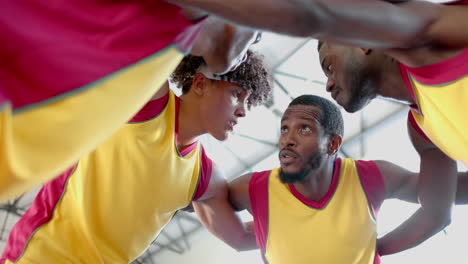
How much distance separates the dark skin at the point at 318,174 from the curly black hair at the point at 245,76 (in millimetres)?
238

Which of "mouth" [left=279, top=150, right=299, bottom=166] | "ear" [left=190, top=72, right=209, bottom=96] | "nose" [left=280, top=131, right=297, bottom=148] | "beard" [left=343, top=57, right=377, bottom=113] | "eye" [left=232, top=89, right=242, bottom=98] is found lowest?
"mouth" [left=279, top=150, right=299, bottom=166]

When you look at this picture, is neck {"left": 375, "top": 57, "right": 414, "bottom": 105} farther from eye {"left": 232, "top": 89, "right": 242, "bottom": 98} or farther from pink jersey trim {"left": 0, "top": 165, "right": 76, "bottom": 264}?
pink jersey trim {"left": 0, "top": 165, "right": 76, "bottom": 264}

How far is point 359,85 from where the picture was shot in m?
2.80

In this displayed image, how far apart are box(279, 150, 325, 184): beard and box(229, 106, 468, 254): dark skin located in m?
0.02

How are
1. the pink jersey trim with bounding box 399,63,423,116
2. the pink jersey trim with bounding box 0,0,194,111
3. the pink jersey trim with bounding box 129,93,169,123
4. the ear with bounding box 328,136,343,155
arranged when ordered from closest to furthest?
the pink jersey trim with bounding box 0,0,194,111
the pink jersey trim with bounding box 399,63,423,116
the pink jersey trim with bounding box 129,93,169,123
the ear with bounding box 328,136,343,155

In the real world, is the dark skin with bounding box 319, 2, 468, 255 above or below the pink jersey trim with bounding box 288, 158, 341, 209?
above

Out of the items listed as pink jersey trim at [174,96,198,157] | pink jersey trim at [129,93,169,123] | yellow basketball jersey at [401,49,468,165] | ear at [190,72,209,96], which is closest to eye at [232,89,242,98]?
ear at [190,72,209,96]

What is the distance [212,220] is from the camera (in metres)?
3.59

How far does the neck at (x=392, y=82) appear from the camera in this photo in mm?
2689

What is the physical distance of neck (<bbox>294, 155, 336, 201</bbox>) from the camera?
3465mm

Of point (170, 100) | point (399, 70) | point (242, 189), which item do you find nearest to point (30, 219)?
point (170, 100)

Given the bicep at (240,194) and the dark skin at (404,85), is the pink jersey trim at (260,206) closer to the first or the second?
the bicep at (240,194)

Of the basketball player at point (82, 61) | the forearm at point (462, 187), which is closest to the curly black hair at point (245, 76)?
the forearm at point (462, 187)

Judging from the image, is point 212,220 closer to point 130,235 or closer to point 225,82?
point 130,235
